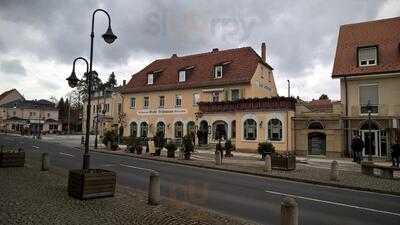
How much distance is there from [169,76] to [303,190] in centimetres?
3398

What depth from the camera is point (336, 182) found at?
15.8 metres

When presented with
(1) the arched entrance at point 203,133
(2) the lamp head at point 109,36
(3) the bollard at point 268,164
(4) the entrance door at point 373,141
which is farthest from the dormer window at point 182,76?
(2) the lamp head at point 109,36

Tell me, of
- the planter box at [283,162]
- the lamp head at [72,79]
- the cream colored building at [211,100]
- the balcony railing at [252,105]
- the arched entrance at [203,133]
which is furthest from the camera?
the arched entrance at [203,133]

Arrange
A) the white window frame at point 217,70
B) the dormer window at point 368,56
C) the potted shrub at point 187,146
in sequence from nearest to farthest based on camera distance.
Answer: the potted shrub at point 187,146 → the dormer window at point 368,56 → the white window frame at point 217,70

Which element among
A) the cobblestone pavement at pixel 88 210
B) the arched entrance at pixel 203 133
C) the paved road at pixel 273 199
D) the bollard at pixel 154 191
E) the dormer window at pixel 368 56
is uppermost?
the dormer window at pixel 368 56

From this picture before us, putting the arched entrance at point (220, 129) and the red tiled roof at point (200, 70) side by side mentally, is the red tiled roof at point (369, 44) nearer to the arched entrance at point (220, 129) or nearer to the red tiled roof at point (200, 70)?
the red tiled roof at point (200, 70)

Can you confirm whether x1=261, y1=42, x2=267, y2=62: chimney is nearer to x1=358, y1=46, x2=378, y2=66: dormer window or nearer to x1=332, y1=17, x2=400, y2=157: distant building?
x1=332, y1=17, x2=400, y2=157: distant building

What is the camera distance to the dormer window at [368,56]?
30.4 metres

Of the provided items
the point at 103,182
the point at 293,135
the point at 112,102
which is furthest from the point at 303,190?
the point at 112,102

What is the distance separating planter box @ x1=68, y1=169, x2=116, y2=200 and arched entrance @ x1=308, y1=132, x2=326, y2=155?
2367 centimetres

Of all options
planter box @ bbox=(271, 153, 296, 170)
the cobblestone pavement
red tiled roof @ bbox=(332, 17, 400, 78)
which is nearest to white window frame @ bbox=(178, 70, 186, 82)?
red tiled roof @ bbox=(332, 17, 400, 78)

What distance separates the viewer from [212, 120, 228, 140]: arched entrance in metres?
36.1

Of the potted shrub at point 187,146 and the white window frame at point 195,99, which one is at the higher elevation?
the white window frame at point 195,99

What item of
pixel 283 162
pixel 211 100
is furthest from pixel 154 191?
pixel 211 100
